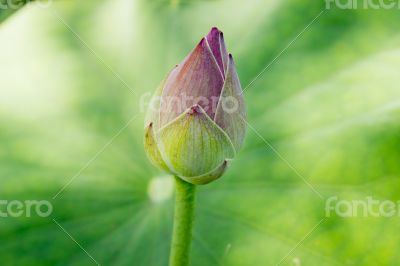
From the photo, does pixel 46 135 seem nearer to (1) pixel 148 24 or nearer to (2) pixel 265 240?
(1) pixel 148 24

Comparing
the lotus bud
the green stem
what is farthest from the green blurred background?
the lotus bud

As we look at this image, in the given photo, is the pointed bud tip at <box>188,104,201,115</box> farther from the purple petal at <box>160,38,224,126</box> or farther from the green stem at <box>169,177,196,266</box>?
the green stem at <box>169,177,196,266</box>

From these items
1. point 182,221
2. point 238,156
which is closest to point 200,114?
point 182,221

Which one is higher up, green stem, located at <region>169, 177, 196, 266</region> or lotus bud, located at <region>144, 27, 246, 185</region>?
lotus bud, located at <region>144, 27, 246, 185</region>

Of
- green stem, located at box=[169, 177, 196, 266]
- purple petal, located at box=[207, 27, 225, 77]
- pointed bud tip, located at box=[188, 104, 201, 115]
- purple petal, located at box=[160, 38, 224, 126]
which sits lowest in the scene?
green stem, located at box=[169, 177, 196, 266]

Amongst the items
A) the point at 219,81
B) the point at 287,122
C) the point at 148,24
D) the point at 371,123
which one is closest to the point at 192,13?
the point at 148,24

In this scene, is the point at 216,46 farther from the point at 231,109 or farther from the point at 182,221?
→ the point at 182,221
